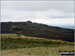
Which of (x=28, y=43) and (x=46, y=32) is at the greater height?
(x=28, y=43)

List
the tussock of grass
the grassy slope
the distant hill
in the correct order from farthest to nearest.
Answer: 1. the distant hill
2. the tussock of grass
3. the grassy slope

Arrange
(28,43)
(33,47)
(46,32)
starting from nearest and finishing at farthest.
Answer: (33,47)
(28,43)
(46,32)

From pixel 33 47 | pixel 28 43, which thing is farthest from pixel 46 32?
pixel 33 47

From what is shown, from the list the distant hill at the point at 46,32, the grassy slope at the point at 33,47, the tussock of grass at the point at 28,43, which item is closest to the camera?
the grassy slope at the point at 33,47

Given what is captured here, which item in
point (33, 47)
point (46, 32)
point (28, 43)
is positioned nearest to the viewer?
point (33, 47)

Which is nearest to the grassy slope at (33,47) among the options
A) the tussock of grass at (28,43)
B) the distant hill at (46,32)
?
the tussock of grass at (28,43)

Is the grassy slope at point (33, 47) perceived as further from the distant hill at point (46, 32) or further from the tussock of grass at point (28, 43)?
the distant hill at point (46, 32)

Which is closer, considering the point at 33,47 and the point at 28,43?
the point at 33,47

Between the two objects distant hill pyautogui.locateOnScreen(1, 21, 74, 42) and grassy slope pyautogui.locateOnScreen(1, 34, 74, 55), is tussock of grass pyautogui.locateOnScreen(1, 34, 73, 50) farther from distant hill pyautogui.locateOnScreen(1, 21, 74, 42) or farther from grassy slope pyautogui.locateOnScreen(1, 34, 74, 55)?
distant hill pyautogui.locateOnScreen(1, 21, 74, 42)

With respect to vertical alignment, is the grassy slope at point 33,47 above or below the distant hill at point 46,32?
above

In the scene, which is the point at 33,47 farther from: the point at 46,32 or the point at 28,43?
the point at 46,32

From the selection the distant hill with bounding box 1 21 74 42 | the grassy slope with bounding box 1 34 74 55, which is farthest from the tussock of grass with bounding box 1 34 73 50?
the distant hill with bounding box 1 21 74 42

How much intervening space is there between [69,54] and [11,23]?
60416 millimetres

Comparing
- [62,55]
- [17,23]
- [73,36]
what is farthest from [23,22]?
[62,55]
